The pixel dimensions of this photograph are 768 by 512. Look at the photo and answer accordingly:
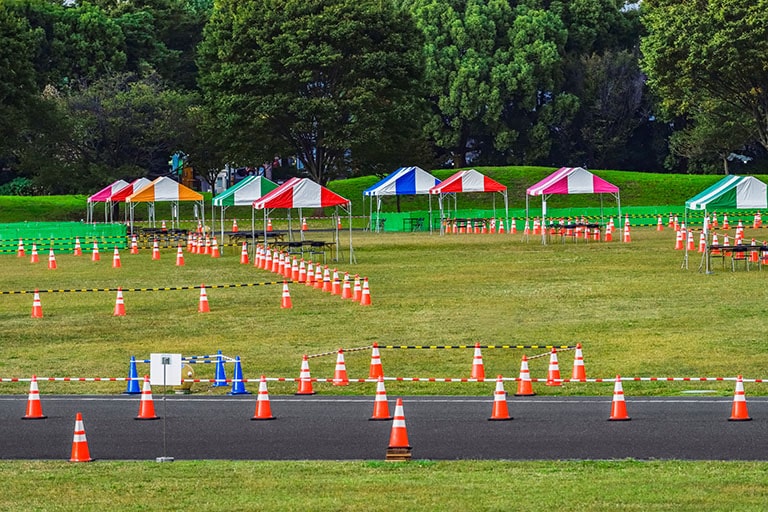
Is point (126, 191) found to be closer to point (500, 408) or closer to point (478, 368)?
point (478, 368)

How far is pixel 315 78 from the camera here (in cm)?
8831

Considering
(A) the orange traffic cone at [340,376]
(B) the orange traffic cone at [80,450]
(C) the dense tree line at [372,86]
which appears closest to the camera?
(B) the orange traffic cone at [80,450]

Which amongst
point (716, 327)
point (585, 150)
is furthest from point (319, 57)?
point (716, 327)

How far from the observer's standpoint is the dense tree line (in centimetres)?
8075

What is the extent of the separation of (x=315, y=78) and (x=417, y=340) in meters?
60.6

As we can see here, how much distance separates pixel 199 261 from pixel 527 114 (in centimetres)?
5753

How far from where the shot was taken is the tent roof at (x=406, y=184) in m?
69.9

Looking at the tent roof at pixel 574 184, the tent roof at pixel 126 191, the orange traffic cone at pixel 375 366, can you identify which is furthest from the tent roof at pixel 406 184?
the orange traffic cone at pixel 375 366

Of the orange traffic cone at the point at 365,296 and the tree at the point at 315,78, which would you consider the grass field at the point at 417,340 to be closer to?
the orange traffic cone at the point at 365,296

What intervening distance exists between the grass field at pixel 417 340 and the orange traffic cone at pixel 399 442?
0.46 m

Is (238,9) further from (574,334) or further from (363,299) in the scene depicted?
(574,334)

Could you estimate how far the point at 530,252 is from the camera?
5566 centimetres

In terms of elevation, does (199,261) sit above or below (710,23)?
below

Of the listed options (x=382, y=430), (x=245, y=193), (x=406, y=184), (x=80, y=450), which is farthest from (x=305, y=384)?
(x=406, y=184)
